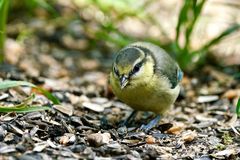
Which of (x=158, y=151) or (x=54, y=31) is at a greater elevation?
(x=54, y=31)

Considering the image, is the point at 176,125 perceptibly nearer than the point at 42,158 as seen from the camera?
No

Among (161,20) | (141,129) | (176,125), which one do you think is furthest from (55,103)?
(161,20)

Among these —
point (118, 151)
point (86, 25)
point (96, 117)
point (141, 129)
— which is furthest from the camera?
point (86, 25)

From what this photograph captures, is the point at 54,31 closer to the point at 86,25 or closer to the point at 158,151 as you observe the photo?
the point at 86,25

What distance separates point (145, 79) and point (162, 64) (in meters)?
0.30

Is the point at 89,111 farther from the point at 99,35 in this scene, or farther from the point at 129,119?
the point at 99,35

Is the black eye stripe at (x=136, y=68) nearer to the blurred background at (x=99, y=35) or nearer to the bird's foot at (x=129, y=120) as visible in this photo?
the bird's foot at (x=129, y=120)

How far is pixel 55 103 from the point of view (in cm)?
387

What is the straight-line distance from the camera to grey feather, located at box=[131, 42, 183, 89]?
3.96 m

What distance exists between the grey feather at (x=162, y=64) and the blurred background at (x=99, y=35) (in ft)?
2.16

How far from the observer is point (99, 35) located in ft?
16.5

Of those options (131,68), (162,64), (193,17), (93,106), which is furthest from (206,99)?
(131,68)

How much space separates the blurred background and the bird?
30.4 inches

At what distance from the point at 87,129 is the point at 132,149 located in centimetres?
49
